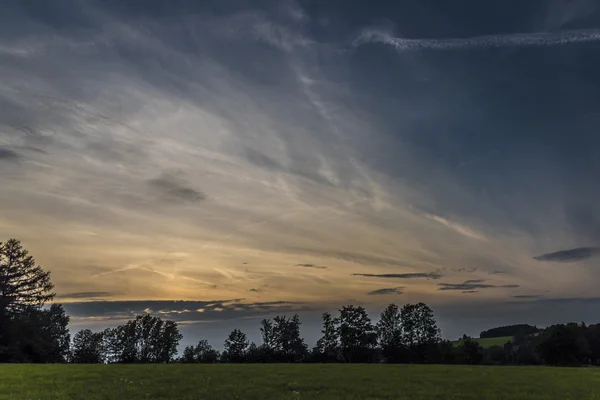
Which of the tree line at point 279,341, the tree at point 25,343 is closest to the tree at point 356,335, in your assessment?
the tree line at point 279,341

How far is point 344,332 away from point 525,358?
196 ft

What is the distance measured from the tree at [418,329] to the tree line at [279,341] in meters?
0.29

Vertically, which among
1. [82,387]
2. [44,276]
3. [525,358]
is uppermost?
[44,276]

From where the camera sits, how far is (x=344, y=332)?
121938 millimetres

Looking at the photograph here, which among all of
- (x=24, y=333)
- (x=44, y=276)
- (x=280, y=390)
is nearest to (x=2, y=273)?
(x=44, y=276)

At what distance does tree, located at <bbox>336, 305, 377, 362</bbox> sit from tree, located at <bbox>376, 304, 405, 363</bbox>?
4168mm

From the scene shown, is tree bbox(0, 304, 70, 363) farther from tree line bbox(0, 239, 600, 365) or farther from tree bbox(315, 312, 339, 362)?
tree bbox(315, 312, 339, 362)

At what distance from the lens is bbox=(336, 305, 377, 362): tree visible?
11731 centimetres

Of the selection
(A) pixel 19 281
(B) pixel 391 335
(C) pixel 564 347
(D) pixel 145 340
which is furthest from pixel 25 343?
(C) pixel 564 347

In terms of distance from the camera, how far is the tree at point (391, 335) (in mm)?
116850

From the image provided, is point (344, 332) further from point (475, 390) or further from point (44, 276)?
point (475, 390)

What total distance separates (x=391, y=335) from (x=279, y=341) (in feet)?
115

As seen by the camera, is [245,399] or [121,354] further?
[121,354]

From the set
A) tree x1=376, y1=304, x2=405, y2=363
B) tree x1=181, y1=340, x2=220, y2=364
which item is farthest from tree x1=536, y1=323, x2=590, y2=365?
tree x1=181, y1=340, x2=220, y2=364
